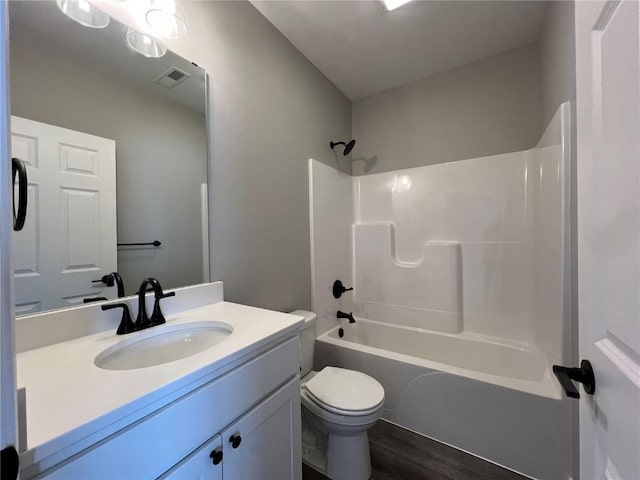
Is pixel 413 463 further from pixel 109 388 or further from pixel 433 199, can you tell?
pixel 433 199

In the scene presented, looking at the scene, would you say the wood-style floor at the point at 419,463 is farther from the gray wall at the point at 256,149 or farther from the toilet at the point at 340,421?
the gray wall at the point at 256,149

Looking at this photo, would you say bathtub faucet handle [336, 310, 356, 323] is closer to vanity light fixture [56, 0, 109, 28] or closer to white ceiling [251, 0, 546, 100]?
white ceiling [251, 0, 546, 100]

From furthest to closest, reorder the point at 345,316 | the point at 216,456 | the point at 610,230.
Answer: the point at 345,316 → the point at 216,456 → the point at 610,230

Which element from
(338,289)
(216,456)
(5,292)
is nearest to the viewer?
(5,292)

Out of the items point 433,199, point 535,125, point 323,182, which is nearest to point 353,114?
point 323,182

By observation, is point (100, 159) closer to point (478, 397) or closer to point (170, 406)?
point (170, 406)

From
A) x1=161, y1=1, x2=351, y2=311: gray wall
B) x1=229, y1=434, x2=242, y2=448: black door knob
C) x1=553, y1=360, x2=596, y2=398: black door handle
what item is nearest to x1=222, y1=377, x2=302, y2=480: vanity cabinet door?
x1=229, y1=434, x2=242, y2=448: black door knob

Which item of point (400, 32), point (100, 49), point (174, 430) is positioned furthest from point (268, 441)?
point (400, 32)

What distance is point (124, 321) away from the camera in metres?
0.93

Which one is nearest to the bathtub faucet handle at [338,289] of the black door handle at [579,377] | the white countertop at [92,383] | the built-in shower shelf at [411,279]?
the built-in shower shelf at [411,279]

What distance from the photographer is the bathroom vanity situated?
465 millimetres

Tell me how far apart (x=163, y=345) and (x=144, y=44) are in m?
1.25

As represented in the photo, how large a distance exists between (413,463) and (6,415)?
5.74 feet

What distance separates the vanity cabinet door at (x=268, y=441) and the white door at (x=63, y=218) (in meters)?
0.71
